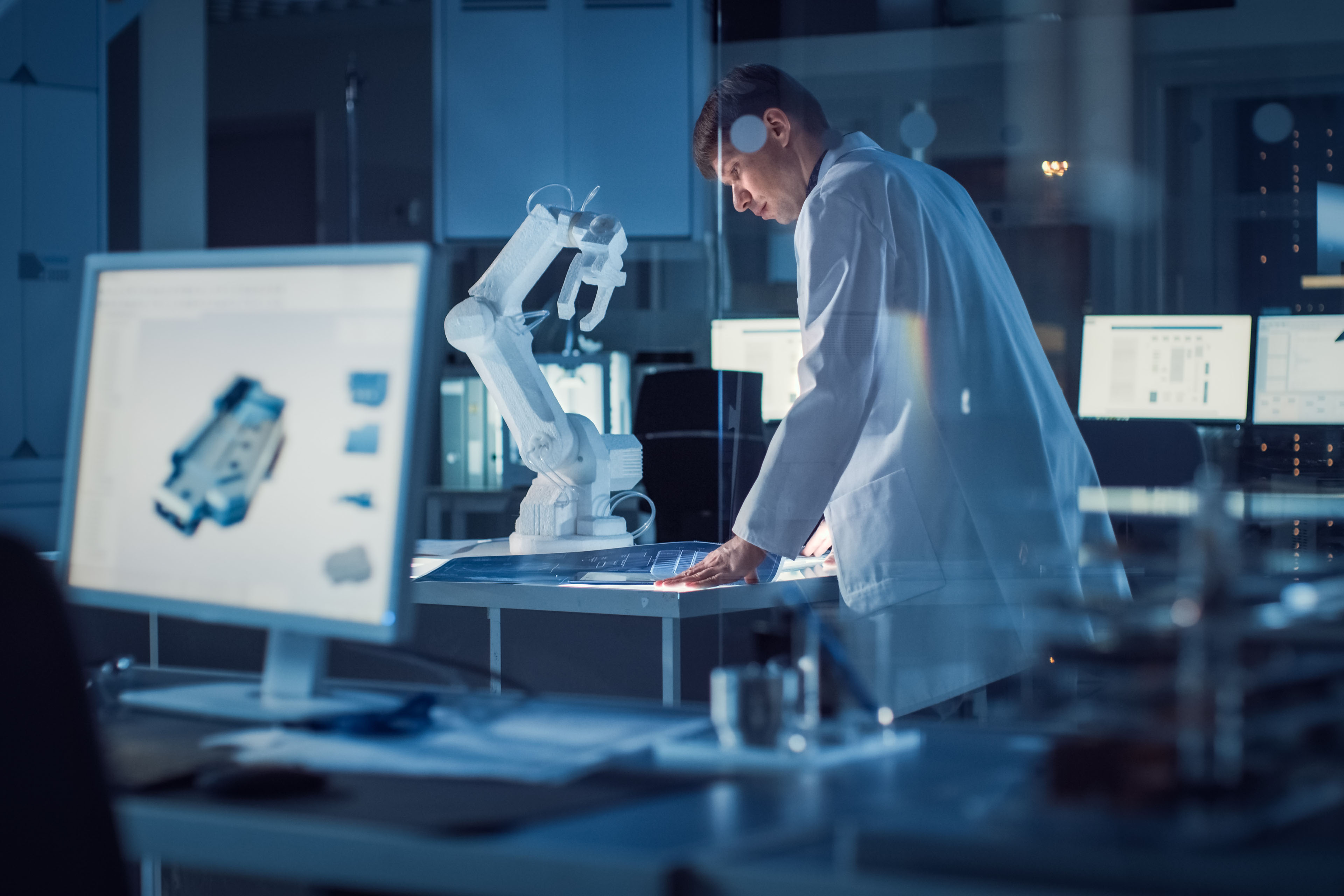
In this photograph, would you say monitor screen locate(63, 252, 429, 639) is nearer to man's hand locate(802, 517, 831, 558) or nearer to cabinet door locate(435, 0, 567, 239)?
man's hand locate(802, 517, 831, 558)

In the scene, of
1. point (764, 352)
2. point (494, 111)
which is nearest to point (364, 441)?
point (764, 352)

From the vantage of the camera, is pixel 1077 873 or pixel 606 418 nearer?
pixel 1077 873

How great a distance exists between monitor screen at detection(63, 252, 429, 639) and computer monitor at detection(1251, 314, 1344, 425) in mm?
1666

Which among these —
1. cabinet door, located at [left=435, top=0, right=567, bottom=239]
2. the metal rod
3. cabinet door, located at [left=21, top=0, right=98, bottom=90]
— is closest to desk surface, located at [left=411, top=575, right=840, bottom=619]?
cabinet door, located at [left=21, top=0, right=98, bottom=90]

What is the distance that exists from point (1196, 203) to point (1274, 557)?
1333 mm

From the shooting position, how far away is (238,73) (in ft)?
20.4

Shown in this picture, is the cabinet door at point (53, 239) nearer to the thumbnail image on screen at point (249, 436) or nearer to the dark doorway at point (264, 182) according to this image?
the thumbnail image on screen at point (249, 436)

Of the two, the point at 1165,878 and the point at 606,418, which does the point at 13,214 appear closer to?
the point at 606,418

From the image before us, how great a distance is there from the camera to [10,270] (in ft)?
10.6

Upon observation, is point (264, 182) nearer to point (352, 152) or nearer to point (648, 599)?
point (352, 152)

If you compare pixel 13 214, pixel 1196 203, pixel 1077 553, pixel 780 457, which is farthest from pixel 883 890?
pixel 13 214

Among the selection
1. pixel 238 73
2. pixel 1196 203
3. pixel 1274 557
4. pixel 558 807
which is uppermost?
pixel 238 73

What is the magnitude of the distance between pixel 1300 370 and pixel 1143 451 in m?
0.37

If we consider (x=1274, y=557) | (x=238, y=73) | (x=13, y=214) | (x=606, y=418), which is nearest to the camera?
(x=1274, y=557)
